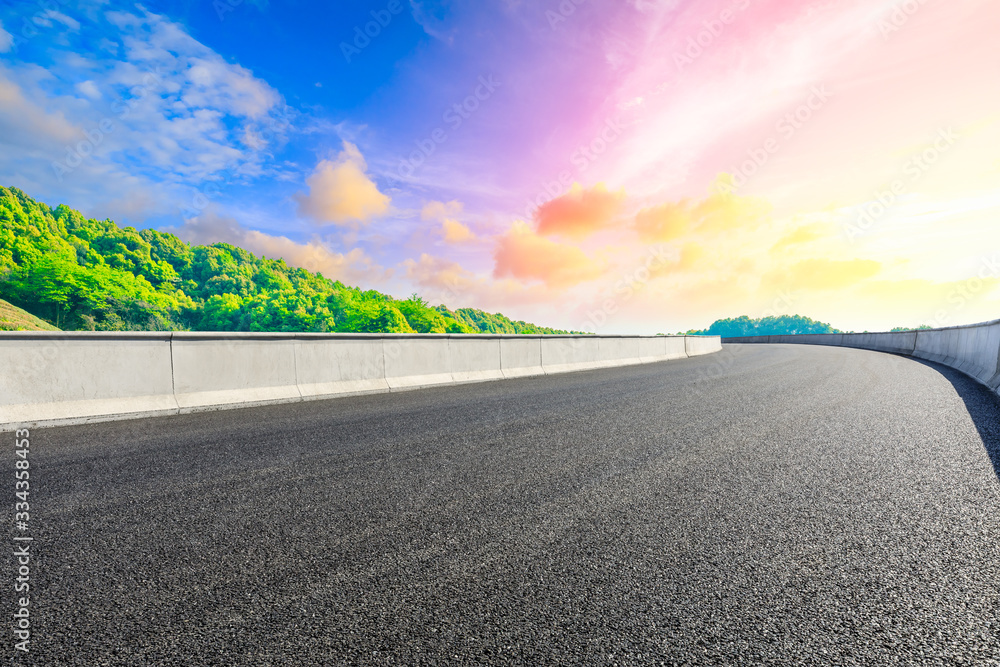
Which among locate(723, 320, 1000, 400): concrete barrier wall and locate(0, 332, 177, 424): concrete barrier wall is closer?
locate(0, 332, 177, 424): concrete barrier wall

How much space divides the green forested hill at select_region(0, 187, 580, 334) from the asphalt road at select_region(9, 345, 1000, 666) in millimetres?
76915

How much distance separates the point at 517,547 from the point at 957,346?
1897 cm

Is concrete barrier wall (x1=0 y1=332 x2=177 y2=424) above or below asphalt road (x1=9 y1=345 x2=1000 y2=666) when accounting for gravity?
above

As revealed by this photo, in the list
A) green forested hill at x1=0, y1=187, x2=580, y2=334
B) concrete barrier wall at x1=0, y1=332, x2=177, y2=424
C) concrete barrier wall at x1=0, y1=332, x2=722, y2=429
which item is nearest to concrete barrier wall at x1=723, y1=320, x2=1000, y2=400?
concrete barrier wall at x1=0, y1=332, x2=722, y2=429

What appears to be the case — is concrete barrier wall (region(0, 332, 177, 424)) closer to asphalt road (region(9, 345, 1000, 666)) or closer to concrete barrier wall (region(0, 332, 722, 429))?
concrete barrier wall (region(0, 332, 722, 429))

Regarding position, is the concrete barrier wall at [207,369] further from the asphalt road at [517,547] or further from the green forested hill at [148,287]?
the green forested hill at [148,287]

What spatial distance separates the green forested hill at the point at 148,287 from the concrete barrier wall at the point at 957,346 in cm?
6074

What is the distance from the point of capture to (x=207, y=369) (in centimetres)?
765

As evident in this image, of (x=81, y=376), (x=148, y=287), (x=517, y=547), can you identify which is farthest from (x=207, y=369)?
(x=148, y=287)

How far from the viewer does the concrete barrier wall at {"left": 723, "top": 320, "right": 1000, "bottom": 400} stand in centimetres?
1081

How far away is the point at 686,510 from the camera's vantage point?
10.6 ft

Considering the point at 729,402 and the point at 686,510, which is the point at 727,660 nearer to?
the point at 686,510

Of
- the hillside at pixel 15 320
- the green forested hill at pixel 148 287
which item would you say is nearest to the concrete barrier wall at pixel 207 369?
the green forested hill at pixel 148 287

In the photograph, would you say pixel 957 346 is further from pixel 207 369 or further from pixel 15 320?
pixel 15 320
